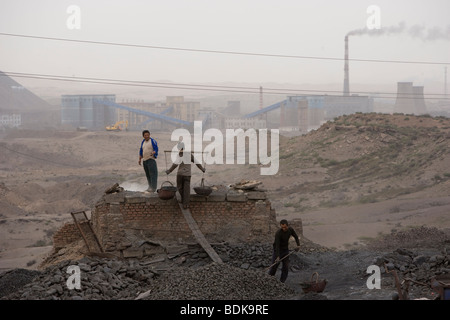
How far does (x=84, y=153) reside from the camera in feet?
218

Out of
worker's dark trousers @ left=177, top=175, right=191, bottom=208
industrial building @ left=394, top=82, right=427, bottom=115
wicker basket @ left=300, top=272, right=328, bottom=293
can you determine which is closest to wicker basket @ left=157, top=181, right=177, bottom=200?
worker's dark trousers @ left=177, top=175, right=191, bottom=208

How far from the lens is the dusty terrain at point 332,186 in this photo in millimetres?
25031

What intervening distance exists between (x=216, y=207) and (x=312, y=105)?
233ft

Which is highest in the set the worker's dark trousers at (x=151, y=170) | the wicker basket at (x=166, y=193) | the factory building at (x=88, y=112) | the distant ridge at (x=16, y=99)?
the distant ridge at (x=16, y=99)

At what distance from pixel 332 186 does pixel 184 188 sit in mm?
23541

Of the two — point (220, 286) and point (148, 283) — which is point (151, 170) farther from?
point (220, 286)

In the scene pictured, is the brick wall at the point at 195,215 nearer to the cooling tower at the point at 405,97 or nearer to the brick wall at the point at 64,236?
the brick wall at the point at 64,236

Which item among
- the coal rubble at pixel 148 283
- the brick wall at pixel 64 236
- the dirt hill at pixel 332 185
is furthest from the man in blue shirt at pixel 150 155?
the dirt hill at pixel 332 185

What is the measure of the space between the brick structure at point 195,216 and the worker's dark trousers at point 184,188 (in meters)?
0.29

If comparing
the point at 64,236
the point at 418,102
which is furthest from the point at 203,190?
the point at 418,102
